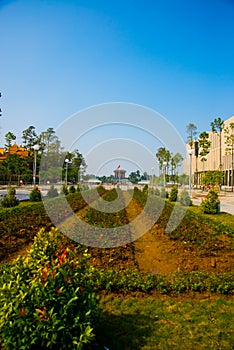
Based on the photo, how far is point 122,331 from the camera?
296cm

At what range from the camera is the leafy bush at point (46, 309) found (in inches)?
88.1

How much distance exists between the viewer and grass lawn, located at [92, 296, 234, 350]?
276 cm

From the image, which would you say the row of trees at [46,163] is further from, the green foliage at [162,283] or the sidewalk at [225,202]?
the green foliage at [162,283]

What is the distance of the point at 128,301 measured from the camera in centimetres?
367

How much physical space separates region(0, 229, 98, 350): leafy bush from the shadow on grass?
437mm

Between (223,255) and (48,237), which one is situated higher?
(48,237)

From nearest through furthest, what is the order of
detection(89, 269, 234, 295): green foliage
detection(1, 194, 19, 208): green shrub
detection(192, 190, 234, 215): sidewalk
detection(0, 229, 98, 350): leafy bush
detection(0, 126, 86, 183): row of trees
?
detection(0, 229, 98, 350): leafy bush → detection(89, 269, 234, 295): green foliage → detection(1, 194, 19, 208): green shrub → detection(192, 190, 234, 215): sidewalk → detection(0, 126, 86, 183): row of trees

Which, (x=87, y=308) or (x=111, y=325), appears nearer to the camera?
(x=87, y=308)

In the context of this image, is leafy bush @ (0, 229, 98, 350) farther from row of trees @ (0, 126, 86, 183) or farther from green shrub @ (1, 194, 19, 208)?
row of trees @ (0, 126, 86, 183)

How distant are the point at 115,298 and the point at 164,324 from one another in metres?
0.83

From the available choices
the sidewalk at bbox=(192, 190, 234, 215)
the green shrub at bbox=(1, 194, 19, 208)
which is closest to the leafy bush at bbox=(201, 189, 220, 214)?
the sidewalk at bbox=(192, 190, 234, 215)

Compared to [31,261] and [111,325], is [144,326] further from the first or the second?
[31,261]

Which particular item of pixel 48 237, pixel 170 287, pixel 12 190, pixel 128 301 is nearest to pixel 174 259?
pixel 170 287

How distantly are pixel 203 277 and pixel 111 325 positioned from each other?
1829mm
